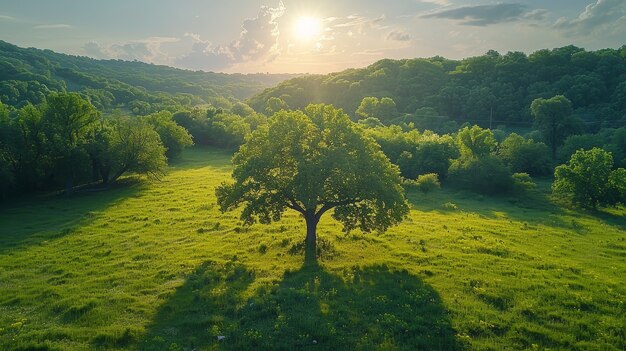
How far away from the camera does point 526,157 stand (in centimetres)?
8544

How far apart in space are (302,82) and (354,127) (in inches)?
6550

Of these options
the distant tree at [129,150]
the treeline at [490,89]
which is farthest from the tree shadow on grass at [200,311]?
the treeline at [490,89]

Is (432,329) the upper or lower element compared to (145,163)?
lower

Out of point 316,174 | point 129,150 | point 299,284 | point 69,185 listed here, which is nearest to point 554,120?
point 316,174

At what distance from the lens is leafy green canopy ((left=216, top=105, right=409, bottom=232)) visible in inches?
1224

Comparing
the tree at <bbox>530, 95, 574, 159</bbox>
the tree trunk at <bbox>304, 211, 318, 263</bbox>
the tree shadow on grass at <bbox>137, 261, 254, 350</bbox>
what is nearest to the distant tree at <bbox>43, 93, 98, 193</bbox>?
the tree shadow on grass at <bbox>137, 261, 254, 350</bbox>

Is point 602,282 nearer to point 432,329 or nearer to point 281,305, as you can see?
point 432,329

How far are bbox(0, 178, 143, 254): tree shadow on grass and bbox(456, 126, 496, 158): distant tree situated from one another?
60445 mm

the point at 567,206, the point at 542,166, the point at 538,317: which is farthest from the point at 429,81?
the point at 538,317

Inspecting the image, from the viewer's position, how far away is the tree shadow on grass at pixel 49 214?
4047 centimetres

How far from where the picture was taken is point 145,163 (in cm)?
6419

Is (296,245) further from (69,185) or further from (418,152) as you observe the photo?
(418,152)

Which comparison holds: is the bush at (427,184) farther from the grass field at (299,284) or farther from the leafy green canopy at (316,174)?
the leafy green canopy at (316,174)

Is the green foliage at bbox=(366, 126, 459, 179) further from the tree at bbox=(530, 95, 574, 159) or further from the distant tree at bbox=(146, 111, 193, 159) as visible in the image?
the distant tree at bbox=(146, 111, 193, 159)
